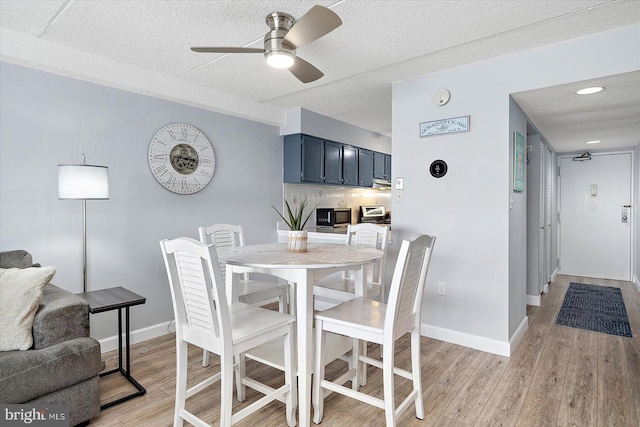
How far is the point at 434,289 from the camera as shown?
3.13 metres

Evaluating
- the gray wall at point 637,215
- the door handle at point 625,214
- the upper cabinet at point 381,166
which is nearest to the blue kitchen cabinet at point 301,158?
the upper cabinet at point 381,166

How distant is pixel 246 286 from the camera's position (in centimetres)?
276

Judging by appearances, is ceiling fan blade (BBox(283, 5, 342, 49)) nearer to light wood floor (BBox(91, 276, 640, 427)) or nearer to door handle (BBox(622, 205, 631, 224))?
light wood floor (BBox(91, 276, 640, 427))

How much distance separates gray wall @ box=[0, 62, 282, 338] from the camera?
2469mm

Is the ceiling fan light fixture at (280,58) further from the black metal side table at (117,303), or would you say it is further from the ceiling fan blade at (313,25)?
the black metal side table at (117,303)

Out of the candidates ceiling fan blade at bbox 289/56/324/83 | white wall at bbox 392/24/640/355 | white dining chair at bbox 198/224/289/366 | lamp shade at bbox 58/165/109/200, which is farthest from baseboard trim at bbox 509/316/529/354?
lamp shade at bbox 58/165/109/200

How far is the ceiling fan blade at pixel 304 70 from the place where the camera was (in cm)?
221

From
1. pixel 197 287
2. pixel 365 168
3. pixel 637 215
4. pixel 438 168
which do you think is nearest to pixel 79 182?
pixel 197 287

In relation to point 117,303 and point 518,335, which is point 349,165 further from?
point 117,303

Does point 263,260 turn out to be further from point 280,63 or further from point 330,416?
point 280,63

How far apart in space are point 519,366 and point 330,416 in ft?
5.07

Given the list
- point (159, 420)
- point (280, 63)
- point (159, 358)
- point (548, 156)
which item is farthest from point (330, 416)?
point (548, 156)

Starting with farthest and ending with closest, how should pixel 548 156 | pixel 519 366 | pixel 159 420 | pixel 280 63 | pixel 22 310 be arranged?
1. pixel 548 156
2. pixel 519 366
3. pixel 280 63
4. pixel 159 420
5. pixel 22 310

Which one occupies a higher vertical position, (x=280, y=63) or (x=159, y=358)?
(x=280, y=63)
